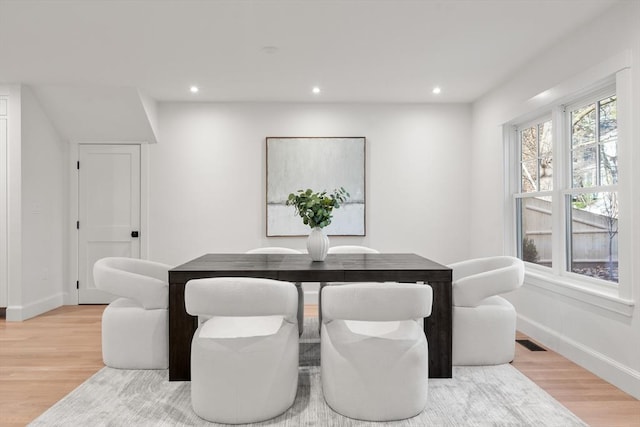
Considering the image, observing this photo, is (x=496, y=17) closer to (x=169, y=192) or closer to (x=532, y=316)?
(x=532, y=316)

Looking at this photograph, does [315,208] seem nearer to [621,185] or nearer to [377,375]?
[377,375]

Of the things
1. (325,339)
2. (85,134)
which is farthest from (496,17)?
(85,134)

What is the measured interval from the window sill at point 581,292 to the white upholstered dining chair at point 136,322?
2.99 meters

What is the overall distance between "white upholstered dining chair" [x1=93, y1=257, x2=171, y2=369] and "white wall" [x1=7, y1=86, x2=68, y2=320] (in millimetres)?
2271

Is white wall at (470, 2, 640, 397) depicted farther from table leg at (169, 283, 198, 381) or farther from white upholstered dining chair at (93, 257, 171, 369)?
white upholstered dining chair at (93, 257, 171, 369)

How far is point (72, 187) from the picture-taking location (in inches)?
204

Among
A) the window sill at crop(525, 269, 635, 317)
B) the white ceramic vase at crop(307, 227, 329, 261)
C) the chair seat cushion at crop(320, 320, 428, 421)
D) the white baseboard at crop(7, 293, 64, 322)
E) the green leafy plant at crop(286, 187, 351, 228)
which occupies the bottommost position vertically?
the white baseboard at crop(7, 293, 64, 322)

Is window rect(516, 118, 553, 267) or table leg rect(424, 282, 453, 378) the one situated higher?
window rect(516, 118, 553, 267)

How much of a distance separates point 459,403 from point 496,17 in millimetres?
2574

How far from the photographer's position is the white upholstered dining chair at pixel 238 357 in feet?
7.07

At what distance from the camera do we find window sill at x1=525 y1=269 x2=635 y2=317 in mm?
2703

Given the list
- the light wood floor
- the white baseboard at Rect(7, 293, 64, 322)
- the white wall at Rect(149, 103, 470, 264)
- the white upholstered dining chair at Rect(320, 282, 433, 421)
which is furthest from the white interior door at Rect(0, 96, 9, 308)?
the white upholstered dining chair at Rect(320, 282, 433, 421)

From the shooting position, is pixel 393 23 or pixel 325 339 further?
pixel 393 23

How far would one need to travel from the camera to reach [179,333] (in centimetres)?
273
